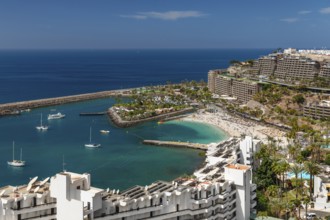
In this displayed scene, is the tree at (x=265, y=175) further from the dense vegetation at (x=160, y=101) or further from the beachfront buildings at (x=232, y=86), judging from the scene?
the beachfront buildings at (x=232, y=86)

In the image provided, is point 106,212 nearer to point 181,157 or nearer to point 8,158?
point 181,157

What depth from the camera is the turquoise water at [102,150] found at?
46.4 metres

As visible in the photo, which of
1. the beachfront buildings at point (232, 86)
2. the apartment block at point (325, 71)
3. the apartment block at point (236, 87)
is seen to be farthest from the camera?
the beachfront buildings at point (232, 86)

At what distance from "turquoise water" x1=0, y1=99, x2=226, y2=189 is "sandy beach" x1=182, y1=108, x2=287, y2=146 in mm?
2123

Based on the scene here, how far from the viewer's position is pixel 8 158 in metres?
53.4

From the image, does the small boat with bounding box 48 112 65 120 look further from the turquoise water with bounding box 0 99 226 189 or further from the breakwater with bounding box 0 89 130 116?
the breakwater with bounding box 0 89 130 116

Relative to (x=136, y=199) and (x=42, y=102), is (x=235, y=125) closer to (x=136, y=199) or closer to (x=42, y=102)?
(x=136, y=199)

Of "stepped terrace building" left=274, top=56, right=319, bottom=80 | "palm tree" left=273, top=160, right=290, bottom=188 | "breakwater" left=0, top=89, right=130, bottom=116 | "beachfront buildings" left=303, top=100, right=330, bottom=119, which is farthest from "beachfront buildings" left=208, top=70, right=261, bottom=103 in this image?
"palm tree" left=273, top=160, right=290, bottom=188

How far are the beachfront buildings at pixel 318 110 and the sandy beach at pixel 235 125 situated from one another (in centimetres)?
892

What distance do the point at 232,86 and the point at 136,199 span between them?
3031 inches

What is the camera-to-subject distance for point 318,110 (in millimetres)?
68875

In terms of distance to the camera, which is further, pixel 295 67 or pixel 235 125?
pixel 295 67

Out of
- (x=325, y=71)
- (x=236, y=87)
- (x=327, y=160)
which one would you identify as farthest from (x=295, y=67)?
(x=327, y=160)

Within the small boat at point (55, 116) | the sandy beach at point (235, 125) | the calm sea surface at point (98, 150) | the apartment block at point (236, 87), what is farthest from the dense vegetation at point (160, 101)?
the small boat at point (55, 116)
